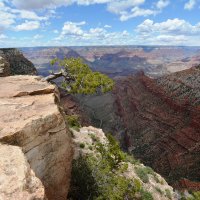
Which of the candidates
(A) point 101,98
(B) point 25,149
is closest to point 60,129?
Result: (B) point 25,149

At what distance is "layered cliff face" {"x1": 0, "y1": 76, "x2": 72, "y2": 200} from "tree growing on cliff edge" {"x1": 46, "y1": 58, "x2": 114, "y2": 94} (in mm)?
7868

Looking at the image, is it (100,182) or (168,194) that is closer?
(100,182)

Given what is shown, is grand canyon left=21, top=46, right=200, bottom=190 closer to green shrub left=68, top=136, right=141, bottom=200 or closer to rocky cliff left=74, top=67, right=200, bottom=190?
rocky cliff left=74, top=67, right=200, bottom=190

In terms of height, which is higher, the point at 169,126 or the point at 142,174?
the point at 142,174

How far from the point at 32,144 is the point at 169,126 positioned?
77.6 metres

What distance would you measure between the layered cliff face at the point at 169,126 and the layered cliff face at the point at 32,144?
40818mm

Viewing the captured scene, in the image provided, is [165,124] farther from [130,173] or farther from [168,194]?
[130,173]

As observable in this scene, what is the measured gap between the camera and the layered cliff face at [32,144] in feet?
35.8

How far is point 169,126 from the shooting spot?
90.6m

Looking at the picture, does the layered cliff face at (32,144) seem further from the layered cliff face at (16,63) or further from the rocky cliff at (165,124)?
the layered cliff face at (16,63)

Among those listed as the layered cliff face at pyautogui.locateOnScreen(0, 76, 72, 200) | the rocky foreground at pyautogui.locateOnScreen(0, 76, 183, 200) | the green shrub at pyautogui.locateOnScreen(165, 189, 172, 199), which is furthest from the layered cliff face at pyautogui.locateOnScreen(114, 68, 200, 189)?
the layered cliff face at pyautogui.locateOnScreen(0, 76, 72, 200)

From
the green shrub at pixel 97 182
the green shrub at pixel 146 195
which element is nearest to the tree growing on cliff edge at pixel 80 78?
the green shrub at pixel 97 182

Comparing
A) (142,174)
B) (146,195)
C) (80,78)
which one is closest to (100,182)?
(146,195)

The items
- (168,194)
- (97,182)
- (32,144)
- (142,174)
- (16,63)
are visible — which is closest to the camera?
(32,144)
